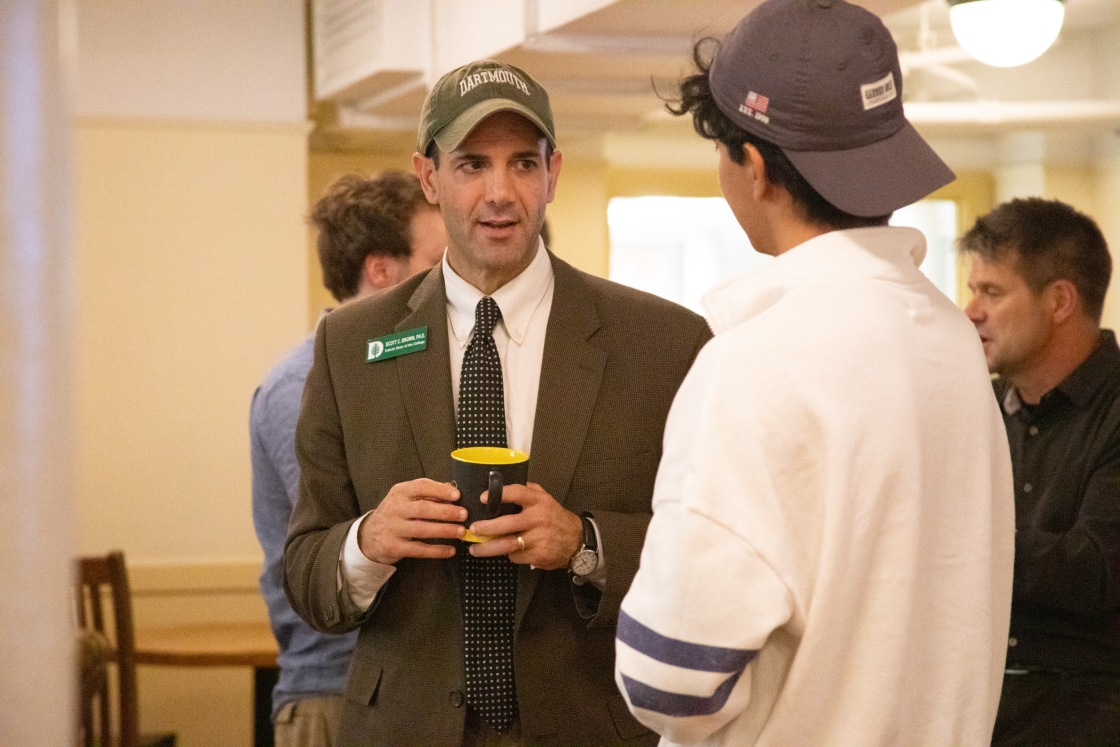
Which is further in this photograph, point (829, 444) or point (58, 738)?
point (829, 444)

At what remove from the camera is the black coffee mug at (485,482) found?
1.48 meters

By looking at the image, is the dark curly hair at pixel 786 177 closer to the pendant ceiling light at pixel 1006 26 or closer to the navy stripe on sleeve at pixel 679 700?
the navy stripe on sleeve at pixel 679 700

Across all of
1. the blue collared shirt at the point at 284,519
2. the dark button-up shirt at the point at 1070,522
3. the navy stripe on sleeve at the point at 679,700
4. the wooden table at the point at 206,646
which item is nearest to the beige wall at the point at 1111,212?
the dark button-up shirt at the point at 1070,522

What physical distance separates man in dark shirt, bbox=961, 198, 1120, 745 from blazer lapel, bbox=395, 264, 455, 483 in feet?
3.92

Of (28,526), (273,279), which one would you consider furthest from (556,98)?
(28,526)

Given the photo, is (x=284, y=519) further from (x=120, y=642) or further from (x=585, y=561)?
(x=120, y=642)

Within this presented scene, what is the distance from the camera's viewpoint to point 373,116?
557 cm

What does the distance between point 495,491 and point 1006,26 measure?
2.85m

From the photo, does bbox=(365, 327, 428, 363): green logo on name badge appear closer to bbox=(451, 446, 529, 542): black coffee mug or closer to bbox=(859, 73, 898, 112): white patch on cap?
bbox=(451, 446, 529, 542): black coffee mug

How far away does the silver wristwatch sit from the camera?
161 centimetres

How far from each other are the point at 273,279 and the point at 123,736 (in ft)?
6.91

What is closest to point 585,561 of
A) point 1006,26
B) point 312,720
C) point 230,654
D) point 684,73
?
point 312,720

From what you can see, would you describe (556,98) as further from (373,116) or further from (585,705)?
(585,705)

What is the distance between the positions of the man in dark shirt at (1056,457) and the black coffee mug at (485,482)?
3.96 ft
